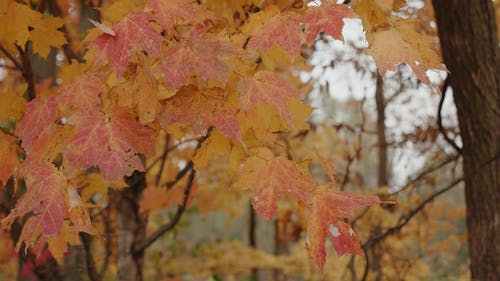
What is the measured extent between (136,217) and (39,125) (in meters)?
1.47

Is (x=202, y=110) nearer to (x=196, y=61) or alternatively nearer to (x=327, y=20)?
(x=196, y=61)

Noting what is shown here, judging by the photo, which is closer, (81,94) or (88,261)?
(81,94)

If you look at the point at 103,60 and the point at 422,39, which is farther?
the point at 422,39

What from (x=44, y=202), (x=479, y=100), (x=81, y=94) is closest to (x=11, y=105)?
(x=81, y=94)

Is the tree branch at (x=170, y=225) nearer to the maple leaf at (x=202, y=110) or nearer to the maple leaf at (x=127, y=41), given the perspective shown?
the maple leaf at (x=202, y=110)

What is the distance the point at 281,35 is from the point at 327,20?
145 mm

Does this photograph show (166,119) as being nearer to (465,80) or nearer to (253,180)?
(253,180)

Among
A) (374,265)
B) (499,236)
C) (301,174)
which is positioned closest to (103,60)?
(301,174)

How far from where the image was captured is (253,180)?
1586 mm

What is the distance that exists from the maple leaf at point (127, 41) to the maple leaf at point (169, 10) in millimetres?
54

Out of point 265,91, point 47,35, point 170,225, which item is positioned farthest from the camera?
point 170,225

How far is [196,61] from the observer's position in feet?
4.45

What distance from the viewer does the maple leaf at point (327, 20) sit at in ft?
4.65

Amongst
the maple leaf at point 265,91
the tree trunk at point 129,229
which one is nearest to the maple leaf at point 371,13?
the maple leaf at point 265,91
